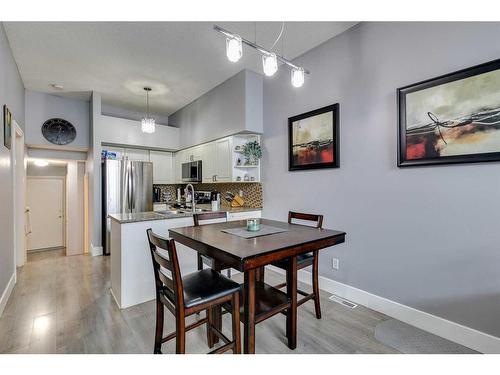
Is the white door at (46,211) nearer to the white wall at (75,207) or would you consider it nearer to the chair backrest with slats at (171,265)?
the white wall at (75,207)

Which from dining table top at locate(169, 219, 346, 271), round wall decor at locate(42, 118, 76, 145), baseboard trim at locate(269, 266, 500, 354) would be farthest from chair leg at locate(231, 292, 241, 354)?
round wall decor at locate(42, 118, 76, 145)

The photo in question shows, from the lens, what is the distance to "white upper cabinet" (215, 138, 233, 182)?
3827 mm

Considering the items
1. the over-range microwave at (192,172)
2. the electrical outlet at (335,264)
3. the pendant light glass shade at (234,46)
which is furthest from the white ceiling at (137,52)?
the electrical outlet at (335,264)

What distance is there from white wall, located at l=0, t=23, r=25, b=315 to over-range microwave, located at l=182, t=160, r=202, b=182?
2.48m

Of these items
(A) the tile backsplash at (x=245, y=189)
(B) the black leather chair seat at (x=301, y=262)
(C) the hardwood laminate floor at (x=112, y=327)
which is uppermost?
(A) the tile backsplash at (x=245, y=189)

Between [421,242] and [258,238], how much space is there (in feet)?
4.72

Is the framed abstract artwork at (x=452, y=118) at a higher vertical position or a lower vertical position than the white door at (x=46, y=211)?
higher

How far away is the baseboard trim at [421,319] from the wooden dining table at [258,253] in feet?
3.15

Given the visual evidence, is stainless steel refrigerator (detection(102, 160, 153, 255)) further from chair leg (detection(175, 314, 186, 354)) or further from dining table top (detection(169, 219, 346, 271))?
chair leg (detection(175, 314, 186, 354))

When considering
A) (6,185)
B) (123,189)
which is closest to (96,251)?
(123,189)

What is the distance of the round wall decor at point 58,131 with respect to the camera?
4395 millimetres

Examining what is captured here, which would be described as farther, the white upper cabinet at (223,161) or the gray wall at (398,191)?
the white upper cabinet at (223,161)

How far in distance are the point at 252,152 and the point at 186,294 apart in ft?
8.10
